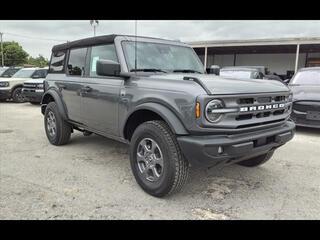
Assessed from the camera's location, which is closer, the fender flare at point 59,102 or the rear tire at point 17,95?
the fender flare at point 59,102

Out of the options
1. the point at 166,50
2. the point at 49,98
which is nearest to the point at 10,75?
the point at 49,98

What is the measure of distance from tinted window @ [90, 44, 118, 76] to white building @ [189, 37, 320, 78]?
18151 mm

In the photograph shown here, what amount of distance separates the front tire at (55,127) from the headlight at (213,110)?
3432 mm

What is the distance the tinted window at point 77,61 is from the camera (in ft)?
16.6

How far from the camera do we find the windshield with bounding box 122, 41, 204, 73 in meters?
4.15

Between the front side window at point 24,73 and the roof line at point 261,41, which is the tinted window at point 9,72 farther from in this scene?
the roof line at point 261,41

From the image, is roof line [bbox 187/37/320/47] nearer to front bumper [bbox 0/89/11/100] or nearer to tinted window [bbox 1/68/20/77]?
tinted window [bbox 1/68/20/77]

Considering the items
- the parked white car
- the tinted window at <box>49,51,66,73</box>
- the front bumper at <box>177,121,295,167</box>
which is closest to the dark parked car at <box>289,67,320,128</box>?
the front bumper at <box>177,121,295,167</box>

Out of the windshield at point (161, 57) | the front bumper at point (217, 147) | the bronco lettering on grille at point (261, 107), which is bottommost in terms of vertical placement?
the front bumper at point (217, 147)

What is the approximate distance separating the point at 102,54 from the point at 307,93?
516 centimetres

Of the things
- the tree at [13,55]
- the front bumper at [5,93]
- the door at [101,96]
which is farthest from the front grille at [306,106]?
the tree at [13,55]

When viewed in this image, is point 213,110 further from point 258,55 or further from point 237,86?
point 258,55

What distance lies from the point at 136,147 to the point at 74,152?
2.10m

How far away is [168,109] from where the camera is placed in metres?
3.29
